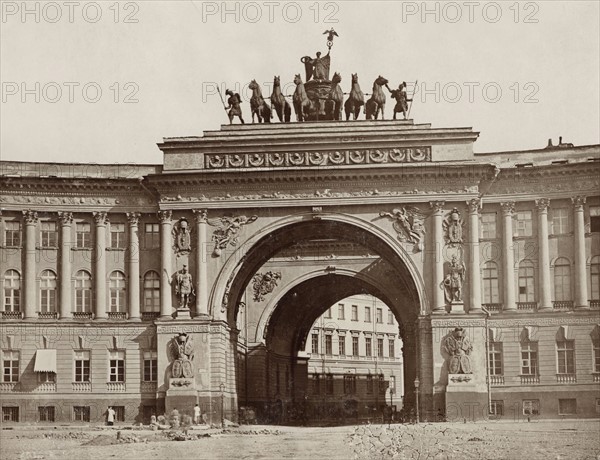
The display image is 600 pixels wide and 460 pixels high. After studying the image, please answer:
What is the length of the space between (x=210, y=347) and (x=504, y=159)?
58.1ft

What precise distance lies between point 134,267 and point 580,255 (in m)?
22.2

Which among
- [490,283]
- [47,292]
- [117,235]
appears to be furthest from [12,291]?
[490,283]

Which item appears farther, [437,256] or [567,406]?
[437,256]

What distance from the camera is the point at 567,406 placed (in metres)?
56.2

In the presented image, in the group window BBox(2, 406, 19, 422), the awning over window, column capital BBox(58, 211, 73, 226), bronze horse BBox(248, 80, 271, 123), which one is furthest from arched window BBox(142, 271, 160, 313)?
bronze horse BBox(248, 80, 271, 123)

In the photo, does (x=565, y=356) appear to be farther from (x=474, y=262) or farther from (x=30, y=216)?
(x=30, y=216)

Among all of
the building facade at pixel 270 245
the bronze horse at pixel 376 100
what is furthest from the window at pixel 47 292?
the bronze horse at pixel 376 100

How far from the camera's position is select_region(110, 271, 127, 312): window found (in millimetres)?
58969

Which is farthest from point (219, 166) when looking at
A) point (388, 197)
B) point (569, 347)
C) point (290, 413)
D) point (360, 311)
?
point (360, 311)

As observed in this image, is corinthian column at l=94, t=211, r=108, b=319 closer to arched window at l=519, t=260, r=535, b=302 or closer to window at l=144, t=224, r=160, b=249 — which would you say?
window at l=144, t=224, r=160, b=249

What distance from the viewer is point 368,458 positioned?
34719 millimetres

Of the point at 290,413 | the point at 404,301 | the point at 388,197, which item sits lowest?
the point at 290,413

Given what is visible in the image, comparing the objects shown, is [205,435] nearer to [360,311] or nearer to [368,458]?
[368,458]

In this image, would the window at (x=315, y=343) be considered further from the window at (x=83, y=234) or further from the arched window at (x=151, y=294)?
the window at (x=83, y=234)
